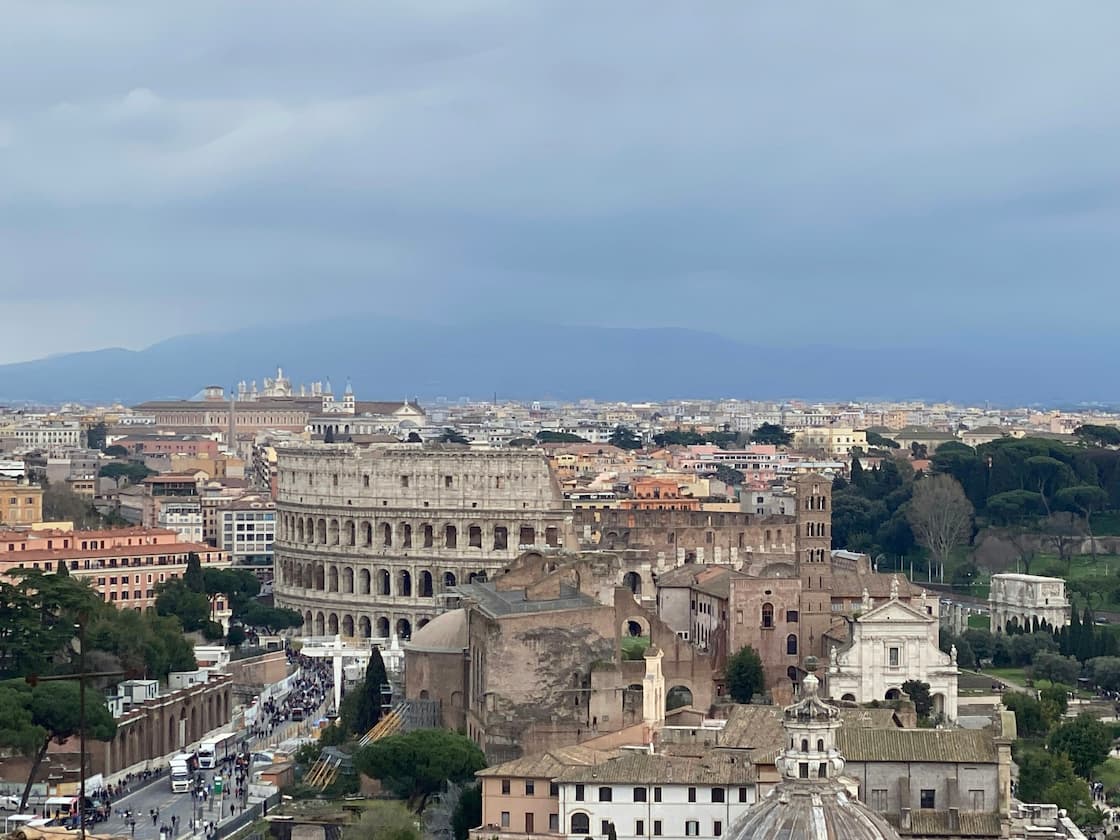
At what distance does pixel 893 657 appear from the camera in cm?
5441

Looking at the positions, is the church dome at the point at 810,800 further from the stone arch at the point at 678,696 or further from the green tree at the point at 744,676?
the green tree at the point at 744,676

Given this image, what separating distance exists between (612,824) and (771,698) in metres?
11.8

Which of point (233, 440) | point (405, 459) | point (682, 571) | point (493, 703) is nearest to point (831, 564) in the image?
point (682, 571)

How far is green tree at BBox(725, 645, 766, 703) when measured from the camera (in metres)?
53.5

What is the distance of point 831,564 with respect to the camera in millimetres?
61875

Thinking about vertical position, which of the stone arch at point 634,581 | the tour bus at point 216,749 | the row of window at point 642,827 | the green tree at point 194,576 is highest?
the stone arch at point 634,581

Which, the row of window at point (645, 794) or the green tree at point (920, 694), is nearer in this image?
the row of window at point (645, 794)

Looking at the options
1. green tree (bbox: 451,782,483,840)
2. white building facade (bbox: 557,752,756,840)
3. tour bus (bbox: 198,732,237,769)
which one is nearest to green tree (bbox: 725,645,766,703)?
tour bus (bbox: 198,732,237,769)

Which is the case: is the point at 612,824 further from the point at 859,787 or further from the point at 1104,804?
the point at 1104,804

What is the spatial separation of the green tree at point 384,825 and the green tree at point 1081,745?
16585 millimetres

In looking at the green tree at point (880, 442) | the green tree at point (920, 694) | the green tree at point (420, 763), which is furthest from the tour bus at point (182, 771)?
the green tree at point (880, 442)

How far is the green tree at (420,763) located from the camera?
4466cm

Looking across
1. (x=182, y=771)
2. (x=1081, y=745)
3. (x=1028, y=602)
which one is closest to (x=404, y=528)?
(x=1028, y=602)

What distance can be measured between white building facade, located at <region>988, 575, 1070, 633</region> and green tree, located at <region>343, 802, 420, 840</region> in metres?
37.1
